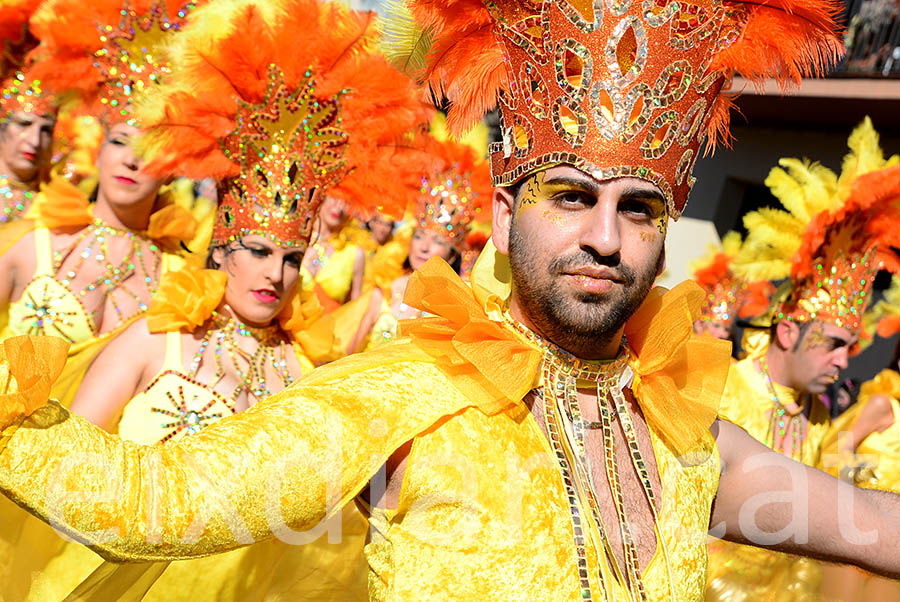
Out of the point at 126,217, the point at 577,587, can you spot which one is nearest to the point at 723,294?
the point at 126,217

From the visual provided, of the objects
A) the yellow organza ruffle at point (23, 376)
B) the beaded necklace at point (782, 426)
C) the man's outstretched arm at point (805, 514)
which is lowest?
the beaded necklace at point (782, 426)

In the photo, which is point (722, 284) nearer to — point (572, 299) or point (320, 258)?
point (320, 258)

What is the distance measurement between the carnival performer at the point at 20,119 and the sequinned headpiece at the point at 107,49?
0.63 metres

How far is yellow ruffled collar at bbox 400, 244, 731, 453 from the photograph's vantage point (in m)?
1.88

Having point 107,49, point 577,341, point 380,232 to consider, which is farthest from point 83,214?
point 380,232

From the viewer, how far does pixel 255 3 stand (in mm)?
3340

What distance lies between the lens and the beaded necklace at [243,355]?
134 inches

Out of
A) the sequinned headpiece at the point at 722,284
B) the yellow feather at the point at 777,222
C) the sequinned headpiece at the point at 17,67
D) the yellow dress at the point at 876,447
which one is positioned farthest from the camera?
the sequinned headpiece at the point at 722,284

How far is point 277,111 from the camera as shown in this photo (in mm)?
3414

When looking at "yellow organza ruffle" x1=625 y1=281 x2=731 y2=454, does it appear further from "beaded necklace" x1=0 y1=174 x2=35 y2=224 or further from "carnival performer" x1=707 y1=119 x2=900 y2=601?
"beaded necklace" x1=0 y1=174 x2=35 y2=224

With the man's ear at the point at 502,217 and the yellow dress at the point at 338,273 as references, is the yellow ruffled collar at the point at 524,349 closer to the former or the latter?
the man's ear at the point at 502,217

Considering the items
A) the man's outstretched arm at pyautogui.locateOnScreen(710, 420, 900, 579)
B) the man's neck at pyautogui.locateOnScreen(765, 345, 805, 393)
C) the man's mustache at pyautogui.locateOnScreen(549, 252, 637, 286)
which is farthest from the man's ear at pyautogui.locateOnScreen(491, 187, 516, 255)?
the man's neck at pyautogui.locateOnScreen(765, 345, 805, 393)

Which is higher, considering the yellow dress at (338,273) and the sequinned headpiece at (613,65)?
the sequinned headpiece at (613,65)

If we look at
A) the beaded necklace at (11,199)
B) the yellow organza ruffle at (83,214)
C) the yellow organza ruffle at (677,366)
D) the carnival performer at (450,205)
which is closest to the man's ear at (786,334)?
the carnival performer at (450,205)
